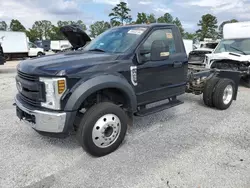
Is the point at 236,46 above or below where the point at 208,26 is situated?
below

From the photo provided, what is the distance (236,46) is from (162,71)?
19.5ft

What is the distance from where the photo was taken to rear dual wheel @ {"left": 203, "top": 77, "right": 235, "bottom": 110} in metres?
5.30

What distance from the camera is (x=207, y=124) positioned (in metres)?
4.58

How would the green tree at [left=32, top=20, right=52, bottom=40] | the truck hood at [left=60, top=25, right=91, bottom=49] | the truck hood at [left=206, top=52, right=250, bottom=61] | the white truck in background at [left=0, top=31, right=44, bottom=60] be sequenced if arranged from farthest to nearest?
1. the green tree at [left=32, top=20, right=52, bottom=40]
2. the white truck in background at [left=0, top=31, right=44, bottom=60]
3. the truck hood at [left=206, top=52, right=250, bottom=61]
4. the truck hood at [left=60, top=25, right=91, bottom=49]

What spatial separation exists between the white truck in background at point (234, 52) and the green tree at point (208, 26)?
41.8 meters

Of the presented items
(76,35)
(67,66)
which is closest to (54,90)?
(67,66)

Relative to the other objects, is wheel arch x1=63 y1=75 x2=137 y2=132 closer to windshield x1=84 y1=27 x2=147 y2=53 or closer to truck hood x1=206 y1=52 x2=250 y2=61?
windshield x1=84 y1=27 x2=147 y2=53

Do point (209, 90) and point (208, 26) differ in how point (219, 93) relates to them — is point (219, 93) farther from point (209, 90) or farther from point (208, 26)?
point (208, 26)

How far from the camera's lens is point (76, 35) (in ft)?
19.8

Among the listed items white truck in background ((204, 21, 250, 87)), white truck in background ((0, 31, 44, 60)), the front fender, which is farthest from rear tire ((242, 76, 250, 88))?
white truck in background ((0, 31, 44, 60))

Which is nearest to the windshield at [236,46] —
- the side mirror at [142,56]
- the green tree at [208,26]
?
the side mirror at [142,56]

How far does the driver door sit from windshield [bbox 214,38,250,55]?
16.1ft

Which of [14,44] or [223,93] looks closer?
[223,93]

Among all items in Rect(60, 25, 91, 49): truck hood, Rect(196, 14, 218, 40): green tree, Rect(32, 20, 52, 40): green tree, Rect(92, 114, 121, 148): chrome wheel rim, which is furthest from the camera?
Rect(32, 20, 52, 40): green tree
